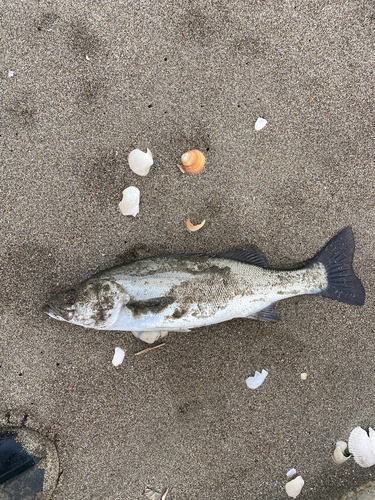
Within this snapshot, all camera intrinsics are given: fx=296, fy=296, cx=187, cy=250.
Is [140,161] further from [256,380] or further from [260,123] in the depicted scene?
[256,380]

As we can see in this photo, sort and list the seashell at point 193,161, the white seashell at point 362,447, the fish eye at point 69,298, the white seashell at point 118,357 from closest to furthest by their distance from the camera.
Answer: the fish eye at point 69,298 < the seashell at point 193,161 < the white seashell at point 118,357 < the white seashell at point 362,447

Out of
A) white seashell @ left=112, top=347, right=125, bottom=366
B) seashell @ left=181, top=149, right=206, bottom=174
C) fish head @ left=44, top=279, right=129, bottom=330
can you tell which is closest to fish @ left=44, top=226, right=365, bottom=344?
fish head @ left=44, top=279, right=129, bottom=330

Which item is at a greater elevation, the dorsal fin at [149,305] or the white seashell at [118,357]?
the dorsal fin at [149,305]

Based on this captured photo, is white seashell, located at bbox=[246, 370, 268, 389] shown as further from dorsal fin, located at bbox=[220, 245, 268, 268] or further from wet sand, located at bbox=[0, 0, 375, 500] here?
dorsal fin, located at bbox=[220, 245, 268, 268]

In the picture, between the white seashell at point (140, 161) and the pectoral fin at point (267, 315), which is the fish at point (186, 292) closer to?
the pectoral fin at point (267, 315)

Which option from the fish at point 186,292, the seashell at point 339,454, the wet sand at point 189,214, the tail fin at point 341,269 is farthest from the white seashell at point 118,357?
the seashell at point 339,454

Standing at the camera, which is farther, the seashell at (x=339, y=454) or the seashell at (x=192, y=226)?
the seashell at (x=339, y=454)
